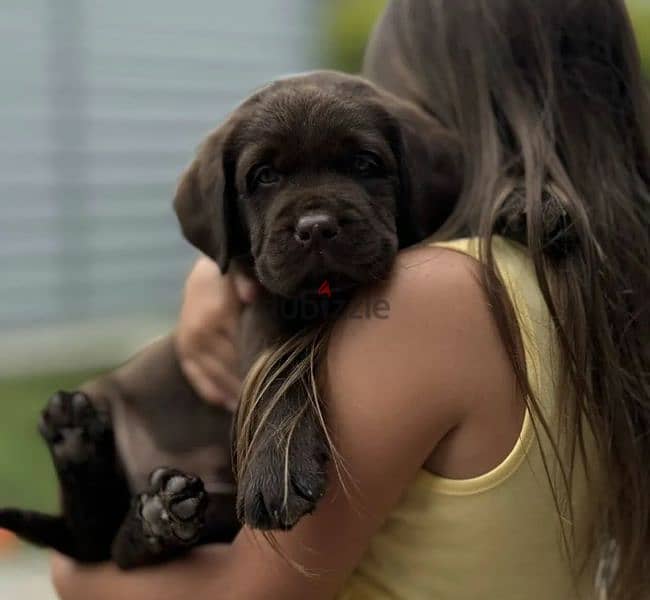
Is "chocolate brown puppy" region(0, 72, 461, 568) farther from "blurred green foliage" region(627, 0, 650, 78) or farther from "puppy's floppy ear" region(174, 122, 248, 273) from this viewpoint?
"blurred green foliage" region(627, 0, 650, 78)

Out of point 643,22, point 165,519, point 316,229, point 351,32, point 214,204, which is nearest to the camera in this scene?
point 316,229

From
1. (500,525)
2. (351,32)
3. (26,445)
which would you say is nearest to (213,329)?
(500,525)

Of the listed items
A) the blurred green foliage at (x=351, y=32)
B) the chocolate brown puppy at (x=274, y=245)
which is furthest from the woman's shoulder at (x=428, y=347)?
the blurred green foliage at (x=351, y=32)

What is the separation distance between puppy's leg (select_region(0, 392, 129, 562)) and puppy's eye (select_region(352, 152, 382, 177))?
0.81 m

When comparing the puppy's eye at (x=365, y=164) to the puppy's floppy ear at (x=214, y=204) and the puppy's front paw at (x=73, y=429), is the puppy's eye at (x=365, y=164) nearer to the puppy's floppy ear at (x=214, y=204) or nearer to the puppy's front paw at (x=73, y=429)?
the puppy's floppy ear at (x=214, y=204)

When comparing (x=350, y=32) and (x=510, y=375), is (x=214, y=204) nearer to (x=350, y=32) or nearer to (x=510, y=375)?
(x=510, y=375)

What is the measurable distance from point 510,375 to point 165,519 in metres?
0.69

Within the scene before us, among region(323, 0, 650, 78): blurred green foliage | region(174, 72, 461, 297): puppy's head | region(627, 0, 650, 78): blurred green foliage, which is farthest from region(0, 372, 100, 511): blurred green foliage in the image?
region(627, 0, 650, 78): blurred green foliage

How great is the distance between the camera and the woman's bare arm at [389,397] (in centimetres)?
153

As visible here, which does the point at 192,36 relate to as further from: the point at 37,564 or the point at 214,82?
the point at 37,564

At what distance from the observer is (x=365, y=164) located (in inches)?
72.9

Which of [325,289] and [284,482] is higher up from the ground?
[325,289]

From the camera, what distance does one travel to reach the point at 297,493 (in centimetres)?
151

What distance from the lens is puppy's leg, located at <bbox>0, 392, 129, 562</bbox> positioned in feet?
6.97
